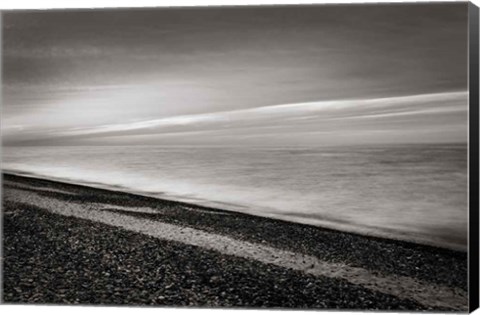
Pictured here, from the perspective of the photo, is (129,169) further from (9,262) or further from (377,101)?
(377,101)

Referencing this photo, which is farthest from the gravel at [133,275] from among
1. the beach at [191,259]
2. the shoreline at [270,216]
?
the shoreline at [270,216]

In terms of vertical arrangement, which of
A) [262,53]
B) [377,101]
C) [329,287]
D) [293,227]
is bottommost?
[329,287]

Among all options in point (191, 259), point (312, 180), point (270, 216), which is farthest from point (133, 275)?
point (312, 180)

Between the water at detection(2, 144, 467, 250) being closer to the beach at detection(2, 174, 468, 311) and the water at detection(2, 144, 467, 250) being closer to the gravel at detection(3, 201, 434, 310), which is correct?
the beach at detection(2, 174, 468, 311)

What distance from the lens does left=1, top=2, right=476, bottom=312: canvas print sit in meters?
4.80

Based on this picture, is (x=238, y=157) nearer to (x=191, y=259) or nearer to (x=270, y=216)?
(x=270, y=216)

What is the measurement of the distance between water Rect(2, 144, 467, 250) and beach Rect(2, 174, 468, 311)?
0.31 ft

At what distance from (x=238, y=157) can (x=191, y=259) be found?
756mm

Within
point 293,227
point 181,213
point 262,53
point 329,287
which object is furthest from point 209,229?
point 262,53

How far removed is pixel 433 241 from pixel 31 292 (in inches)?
107

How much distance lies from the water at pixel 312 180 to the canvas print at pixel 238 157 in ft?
0.03

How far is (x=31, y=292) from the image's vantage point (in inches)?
204

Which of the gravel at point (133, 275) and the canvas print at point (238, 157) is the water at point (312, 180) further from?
the gravel at point (133, 275)

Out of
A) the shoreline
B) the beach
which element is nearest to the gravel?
the beach
